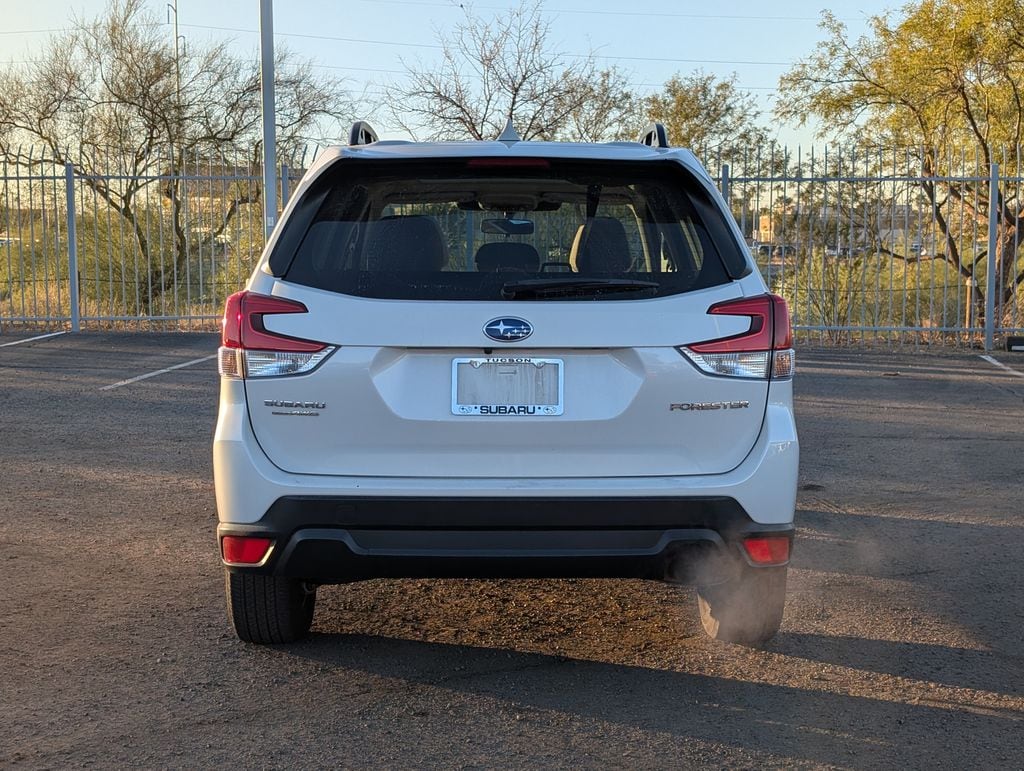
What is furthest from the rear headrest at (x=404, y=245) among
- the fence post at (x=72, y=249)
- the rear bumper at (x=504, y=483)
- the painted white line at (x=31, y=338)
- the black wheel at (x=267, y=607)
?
the fence post at (x=72, y=249)

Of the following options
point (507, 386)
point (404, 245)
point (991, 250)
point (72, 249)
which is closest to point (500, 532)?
point (507, 386)

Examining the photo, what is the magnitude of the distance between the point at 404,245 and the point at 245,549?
1090mm

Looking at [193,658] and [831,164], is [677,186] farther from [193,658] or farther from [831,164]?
[831,164]

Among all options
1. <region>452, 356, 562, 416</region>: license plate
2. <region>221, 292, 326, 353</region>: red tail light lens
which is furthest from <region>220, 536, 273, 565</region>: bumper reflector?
<region>452, 356, 562, 416</region>: license plate

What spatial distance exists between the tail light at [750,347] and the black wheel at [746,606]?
25.4 inches

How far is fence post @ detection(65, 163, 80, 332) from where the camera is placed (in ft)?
59.2

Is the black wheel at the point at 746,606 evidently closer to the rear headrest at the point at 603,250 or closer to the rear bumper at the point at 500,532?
the rear bumper at the point at 500,532

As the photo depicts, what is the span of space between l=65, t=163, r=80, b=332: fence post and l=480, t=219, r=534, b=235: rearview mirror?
594 inches

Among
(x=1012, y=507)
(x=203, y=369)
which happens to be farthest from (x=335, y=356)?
(x=203, y=369)

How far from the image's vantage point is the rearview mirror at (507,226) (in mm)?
4320

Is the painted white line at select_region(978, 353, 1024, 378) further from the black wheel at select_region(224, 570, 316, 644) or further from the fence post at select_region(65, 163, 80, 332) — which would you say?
the fence post at select_region(65, 163, 80, 332)

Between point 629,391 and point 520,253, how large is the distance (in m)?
0.62

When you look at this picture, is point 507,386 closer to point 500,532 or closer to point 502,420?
point 502,420

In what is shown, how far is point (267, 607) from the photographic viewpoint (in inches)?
168
